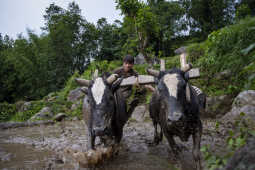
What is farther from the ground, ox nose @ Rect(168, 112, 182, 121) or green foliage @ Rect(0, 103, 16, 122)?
ox nose @ Rect(168, 112, 182, 121)

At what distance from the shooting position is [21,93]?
87.5 ft

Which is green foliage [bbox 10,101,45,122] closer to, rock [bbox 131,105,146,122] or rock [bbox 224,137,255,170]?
rock [bbox 131,105,146,122]

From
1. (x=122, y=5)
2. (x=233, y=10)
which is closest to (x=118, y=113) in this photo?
(x=122, y=5)

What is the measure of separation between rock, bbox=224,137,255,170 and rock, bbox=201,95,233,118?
7.67 metres

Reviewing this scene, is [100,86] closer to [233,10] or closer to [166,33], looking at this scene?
[166,33]

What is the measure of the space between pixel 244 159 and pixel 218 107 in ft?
26.4

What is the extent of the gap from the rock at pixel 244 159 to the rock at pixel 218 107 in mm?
7666

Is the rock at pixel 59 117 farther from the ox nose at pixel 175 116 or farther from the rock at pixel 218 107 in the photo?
the ox nose at pixel 175 116

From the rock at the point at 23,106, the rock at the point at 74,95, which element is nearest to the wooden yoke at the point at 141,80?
the rock at the point at 74,95

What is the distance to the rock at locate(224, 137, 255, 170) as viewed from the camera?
1.43m

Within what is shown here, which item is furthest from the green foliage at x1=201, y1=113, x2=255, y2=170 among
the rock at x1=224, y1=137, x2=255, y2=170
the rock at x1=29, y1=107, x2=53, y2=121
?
the rock at x1=29, y1=107, x2=53, y2=121

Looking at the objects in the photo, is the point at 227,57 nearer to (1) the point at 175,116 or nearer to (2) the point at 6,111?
(1) the point at 175,116

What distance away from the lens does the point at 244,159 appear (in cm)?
148

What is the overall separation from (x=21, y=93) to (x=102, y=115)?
27204mm
